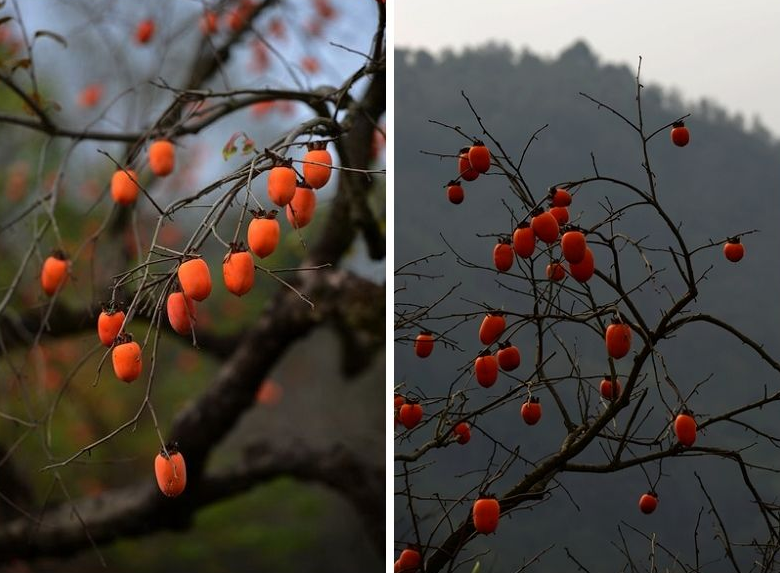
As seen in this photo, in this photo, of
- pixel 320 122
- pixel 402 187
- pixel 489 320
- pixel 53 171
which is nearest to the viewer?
pixel 320 122

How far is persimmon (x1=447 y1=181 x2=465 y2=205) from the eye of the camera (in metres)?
1.93

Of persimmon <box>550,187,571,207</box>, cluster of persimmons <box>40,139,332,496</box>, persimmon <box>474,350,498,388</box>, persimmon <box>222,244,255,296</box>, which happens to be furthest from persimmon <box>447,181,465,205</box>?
→ persimmon <box>222,244,255,296</box>

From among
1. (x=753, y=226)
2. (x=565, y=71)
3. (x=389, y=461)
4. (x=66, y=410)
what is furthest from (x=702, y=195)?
(x=66, y=410)

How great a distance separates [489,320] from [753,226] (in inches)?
26.9

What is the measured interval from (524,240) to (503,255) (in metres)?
0.13

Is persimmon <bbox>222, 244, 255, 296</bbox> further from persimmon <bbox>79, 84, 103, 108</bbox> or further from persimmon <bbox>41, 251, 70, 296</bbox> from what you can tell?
persimmon <bbox>79, 84, 103, 108</bbox>

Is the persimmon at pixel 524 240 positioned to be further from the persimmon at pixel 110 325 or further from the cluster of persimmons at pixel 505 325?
the persimmon at pixel 110 325

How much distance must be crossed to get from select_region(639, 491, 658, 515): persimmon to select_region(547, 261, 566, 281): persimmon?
0.47 meters

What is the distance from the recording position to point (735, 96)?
204 cm

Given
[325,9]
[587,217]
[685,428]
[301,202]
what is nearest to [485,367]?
[685,428]

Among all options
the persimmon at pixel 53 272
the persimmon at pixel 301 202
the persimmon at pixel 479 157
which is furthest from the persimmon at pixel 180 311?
the persimmon at pixel 479 157

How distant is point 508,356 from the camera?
178 centimetres

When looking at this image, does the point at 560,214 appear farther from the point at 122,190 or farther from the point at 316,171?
the point at 122,190

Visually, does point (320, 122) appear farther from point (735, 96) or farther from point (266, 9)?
point (266, 9)
